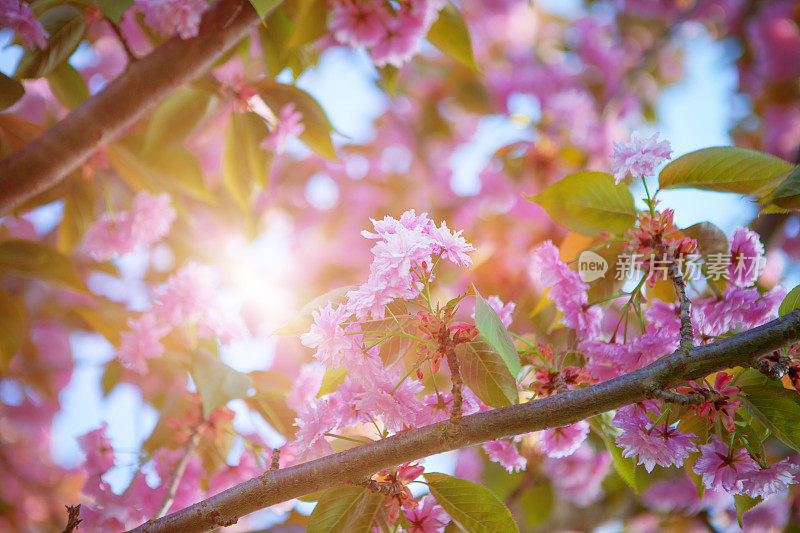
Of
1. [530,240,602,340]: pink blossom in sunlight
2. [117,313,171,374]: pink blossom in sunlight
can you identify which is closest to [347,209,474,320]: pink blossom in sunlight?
[530,240,602,340]: pink blossom in sunlight

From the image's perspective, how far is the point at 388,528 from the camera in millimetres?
903

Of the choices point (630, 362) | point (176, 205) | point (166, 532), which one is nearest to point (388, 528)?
point (166, 532)

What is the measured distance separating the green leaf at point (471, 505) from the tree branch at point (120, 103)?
3.53ft

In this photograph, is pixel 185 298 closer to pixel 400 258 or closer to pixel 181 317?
pixel 181 317

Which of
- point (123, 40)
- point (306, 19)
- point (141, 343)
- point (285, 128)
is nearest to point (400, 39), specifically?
point (306, 19)

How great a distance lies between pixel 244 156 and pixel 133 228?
1.92 feet

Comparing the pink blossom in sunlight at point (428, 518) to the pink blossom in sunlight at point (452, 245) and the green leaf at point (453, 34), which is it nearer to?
the pink blossom in sunlight at point (452, 245)

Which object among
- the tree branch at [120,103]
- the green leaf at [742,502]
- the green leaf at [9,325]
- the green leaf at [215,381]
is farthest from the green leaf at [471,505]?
the green leaf at [9,325]

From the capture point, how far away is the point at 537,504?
97.1 inches

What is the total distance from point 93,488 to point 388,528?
85cm

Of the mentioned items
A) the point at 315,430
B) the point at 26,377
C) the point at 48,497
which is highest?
the point at 315,430

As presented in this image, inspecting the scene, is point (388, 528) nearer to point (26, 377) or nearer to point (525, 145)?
point (525, 145)

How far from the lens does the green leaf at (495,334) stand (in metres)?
0.71

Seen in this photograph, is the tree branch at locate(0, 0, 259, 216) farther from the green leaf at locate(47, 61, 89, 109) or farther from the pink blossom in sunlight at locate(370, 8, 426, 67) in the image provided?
the pink blossom in sunlight at locate(370, 8, 426, 67)
